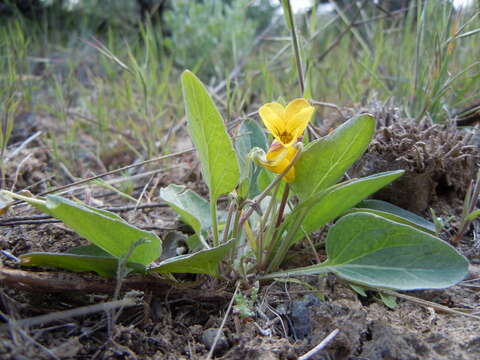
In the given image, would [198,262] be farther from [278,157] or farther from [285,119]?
[285,119]

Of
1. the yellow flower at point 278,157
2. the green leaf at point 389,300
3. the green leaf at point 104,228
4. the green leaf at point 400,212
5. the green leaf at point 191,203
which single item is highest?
the yellow flower at point 278,157

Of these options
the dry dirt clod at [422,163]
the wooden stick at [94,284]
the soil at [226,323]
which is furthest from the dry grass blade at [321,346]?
the dry dirt clod at [422,163]

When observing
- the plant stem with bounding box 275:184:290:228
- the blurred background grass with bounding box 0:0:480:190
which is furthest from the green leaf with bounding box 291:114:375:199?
the blurred background grass with bounding box 0:0:480:190

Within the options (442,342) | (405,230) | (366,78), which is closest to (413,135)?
(405,230)

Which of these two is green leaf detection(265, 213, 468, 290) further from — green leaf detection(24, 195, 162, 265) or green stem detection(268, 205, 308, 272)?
green leaf detection(24, 195, 162, 265)

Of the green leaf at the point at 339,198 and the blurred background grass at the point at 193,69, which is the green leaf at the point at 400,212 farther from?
the blurred background grass at the point at 193,69

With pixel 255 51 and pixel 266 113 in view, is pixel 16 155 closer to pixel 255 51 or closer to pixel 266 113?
pixel 266 113
